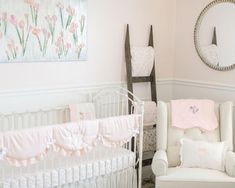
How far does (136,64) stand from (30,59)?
1.15 m

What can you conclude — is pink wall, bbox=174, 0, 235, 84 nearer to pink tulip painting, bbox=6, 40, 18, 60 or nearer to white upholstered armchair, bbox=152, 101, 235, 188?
white upholstered armchair, bbox=152, 101, 235, 188

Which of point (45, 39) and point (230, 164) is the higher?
point (45, 39)

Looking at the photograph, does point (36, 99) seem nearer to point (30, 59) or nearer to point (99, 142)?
point (30, 59)

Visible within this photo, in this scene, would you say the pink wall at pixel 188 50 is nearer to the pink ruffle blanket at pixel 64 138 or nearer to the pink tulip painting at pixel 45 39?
the pink ruffle blanket at pixel 64 138

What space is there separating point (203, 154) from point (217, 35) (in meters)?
1.29

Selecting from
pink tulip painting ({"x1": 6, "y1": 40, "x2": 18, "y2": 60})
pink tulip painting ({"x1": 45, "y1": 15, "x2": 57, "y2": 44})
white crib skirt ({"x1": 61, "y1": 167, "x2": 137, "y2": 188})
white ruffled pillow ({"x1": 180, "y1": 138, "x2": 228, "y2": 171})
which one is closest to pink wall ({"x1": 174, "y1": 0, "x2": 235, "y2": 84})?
white ruffled pillow ({"x1": 180, "y1": 138, "x2": 228, "y2": 171})

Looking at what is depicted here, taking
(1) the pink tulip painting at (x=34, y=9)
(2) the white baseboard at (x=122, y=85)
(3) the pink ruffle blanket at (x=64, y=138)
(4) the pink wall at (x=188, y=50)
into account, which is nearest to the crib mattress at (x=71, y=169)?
(3) the pink ruffle blanket at (x=64, y=138)

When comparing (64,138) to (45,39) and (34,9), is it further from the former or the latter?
(34,9)

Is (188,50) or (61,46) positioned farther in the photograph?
(188,50)

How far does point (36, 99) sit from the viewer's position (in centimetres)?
338

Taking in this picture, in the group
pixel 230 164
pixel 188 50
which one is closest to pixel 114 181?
pixel 230 164

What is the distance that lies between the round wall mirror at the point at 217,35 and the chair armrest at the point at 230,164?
3.16ft

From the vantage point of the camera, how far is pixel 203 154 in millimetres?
3188

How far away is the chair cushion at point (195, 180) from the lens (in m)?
2.93
